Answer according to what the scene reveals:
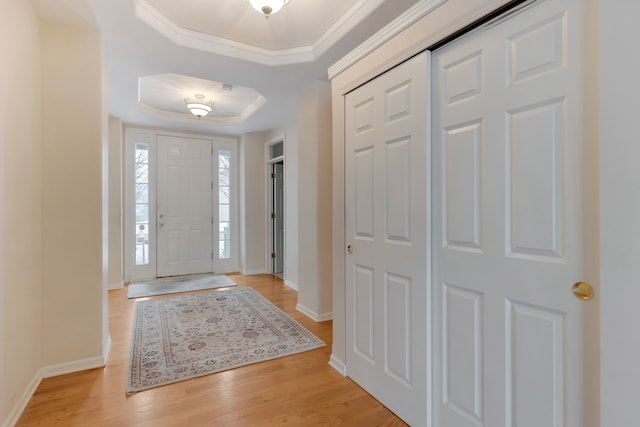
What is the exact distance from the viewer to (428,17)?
161 centimetres

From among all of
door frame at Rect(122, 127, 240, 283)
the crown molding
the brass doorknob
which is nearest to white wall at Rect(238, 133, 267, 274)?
the crown molding

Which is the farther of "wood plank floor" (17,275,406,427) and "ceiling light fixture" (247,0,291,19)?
"ceiling light fixture" (247,0,291,19)

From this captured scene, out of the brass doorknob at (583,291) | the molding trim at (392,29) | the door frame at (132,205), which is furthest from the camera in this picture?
the door frame at (132,205)

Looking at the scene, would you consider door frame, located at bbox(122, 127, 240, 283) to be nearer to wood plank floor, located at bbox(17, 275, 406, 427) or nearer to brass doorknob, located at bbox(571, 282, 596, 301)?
wood plank floor, located at bbox(17, 275, 406, 427)

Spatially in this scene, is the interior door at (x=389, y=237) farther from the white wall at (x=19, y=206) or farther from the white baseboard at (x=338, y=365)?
the white wall at (x=19, y=206)

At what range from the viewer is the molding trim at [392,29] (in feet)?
5.27

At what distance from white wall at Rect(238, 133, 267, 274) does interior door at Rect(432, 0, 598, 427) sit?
4465 mm

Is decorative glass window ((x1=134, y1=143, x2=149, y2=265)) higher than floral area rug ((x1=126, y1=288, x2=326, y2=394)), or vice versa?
decorative glass window ((x1=134, y1=143, x2=149, y2=265))

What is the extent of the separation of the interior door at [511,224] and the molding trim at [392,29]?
252 millimetres

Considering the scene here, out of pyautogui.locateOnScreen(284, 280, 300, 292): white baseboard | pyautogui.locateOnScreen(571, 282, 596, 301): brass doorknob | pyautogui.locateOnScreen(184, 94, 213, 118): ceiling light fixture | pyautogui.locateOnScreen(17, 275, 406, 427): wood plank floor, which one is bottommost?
pyautogui.locateOnScreen(17, 275, 406, 427): wood plank floor

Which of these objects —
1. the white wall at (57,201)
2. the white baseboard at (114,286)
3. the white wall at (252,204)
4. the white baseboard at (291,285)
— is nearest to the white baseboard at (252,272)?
the white wall at (252,204)

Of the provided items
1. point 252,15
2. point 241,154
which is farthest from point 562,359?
point 241,154

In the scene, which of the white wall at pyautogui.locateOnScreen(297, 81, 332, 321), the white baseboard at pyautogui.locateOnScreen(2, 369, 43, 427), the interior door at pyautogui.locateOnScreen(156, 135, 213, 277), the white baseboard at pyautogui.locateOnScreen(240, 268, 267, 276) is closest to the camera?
the white baseboard at pyautogui.locateOnScreen(2, 369, 43, 427)

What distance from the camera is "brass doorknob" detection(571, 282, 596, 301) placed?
105 cm
